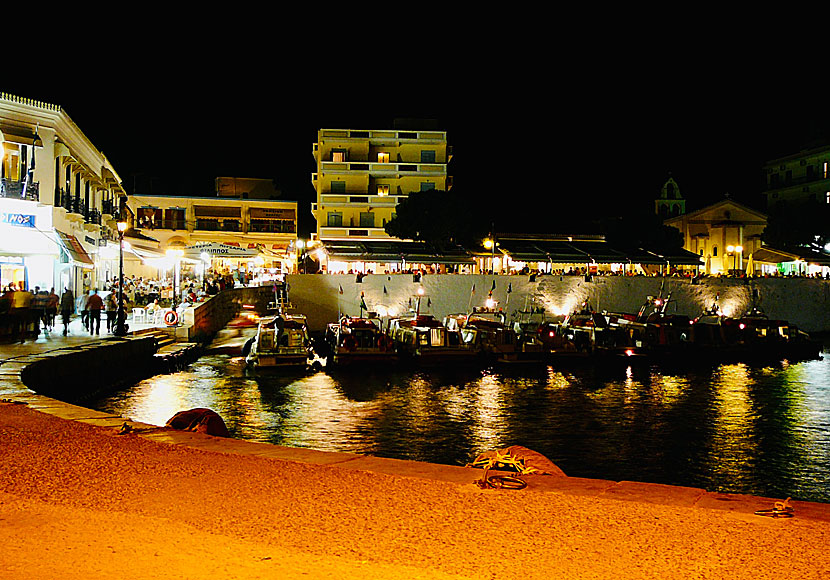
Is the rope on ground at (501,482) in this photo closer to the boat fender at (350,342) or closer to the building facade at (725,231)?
the boat fender at (350,342)

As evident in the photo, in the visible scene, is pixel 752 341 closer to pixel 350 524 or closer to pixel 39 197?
pixel 39 197

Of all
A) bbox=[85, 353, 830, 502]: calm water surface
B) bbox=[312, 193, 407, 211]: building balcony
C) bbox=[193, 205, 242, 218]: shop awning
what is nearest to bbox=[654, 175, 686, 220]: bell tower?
bbox=[312, 193, 407, 211]: building balcony

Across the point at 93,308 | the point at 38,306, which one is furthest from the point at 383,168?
the point at 38,306

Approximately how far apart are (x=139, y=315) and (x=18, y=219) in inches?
270

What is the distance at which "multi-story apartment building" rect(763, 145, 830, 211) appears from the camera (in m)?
78.8

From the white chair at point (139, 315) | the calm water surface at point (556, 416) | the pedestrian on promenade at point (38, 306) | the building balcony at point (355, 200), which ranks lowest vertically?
the calm water surface at point (556, 416)

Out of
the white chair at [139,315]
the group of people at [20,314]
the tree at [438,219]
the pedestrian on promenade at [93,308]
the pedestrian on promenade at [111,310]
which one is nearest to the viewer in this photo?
the group of people at [20,314]

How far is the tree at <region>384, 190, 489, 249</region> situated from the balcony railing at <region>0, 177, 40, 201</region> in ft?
116

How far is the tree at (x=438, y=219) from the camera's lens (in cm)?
6206

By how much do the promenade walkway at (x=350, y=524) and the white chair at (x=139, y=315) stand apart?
24338mm

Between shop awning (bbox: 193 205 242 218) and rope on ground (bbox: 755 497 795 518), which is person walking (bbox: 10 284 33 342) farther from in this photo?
shop awning (bbox: 193 205 242 218)

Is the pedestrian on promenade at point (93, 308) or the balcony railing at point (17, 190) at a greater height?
the balcony railing at point (17, 190)

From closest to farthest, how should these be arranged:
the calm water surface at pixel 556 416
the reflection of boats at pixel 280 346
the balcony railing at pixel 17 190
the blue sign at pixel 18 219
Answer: the calm water surface at pixel 556 416 → the blue sign at pixel 18 219 → the balcony railing at pixel 17 190 → the reflection of boats at pixel 280 346

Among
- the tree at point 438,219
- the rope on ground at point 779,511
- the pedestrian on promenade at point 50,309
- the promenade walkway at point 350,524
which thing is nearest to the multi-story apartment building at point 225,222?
the tree at point 438,219
